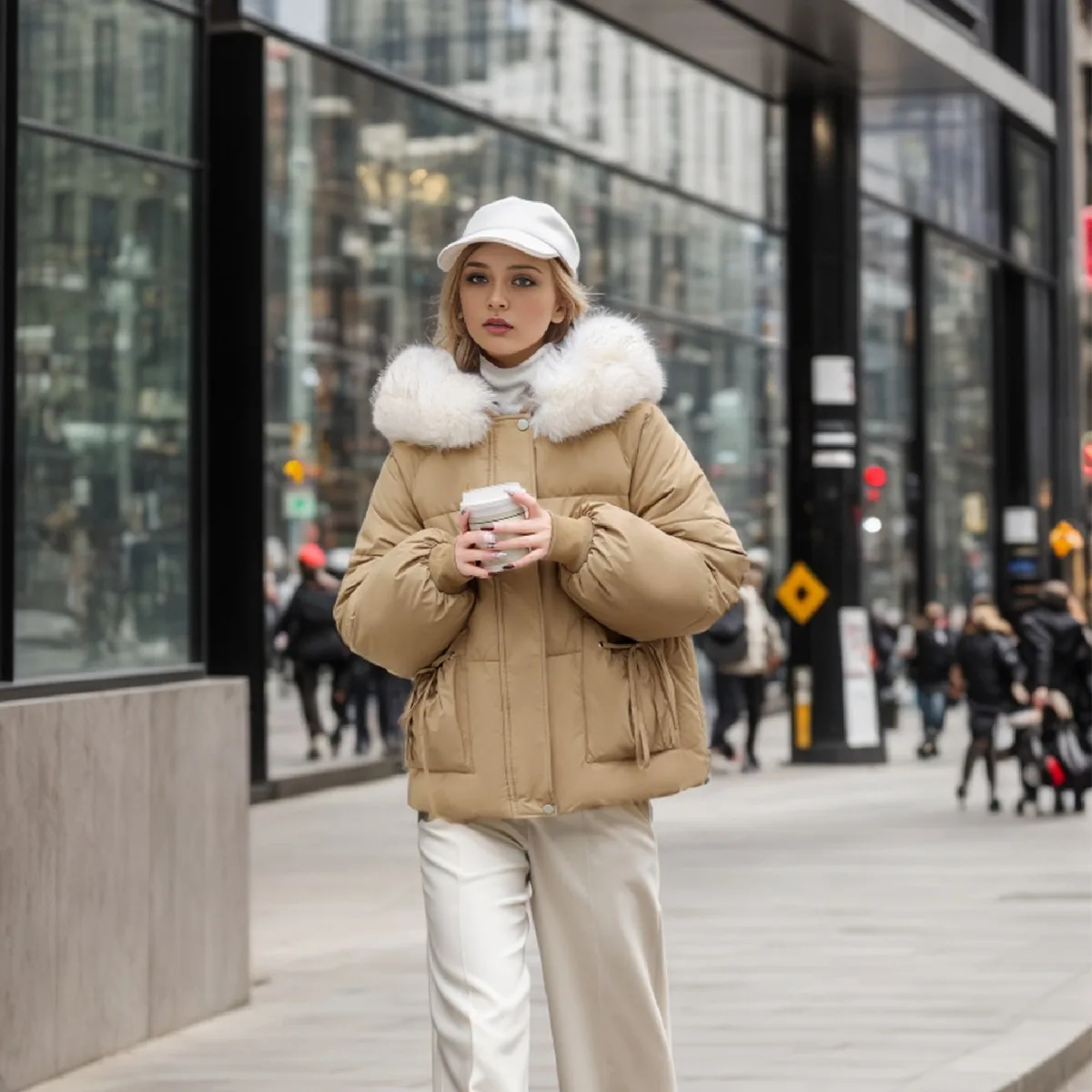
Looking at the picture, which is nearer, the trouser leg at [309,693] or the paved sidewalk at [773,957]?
the paved sidewalk at [773,957]

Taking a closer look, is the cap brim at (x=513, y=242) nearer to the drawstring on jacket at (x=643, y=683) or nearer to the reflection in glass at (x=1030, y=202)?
the drawstring on jacket at (x=643, y=683)

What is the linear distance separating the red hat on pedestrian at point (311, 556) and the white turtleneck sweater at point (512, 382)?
Result: 16.3 m

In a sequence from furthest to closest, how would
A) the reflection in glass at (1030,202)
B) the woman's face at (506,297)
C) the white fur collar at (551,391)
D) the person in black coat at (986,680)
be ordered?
1. the reflection in glass at (1030,202)
2. the person in black coat at (986,680)
3. the woman's face at (506,297)
4. the white fur collar at (551,391)

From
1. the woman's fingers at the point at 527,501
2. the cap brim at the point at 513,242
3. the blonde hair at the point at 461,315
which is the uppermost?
the cap brim at the point at 513,242

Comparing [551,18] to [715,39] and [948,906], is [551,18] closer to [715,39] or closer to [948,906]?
[715,39]

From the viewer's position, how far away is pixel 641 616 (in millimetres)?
4398

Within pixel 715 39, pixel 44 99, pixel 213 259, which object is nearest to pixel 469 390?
→ pixel 44 99

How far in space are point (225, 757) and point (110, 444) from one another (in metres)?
1.40

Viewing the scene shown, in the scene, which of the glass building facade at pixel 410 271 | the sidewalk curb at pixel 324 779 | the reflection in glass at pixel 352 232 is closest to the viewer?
the glass building facade at pixel 410 271

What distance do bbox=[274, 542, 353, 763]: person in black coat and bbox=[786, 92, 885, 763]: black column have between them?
12.7 feet

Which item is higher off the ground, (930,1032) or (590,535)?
(590,535)

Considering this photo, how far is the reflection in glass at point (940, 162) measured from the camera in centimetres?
2881

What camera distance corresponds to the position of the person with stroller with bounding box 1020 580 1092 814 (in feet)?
56.1

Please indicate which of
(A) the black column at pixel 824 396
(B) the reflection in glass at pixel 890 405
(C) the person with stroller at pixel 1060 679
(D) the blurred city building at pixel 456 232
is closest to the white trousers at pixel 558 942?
(D) the blurred city building at pixel 456 232
